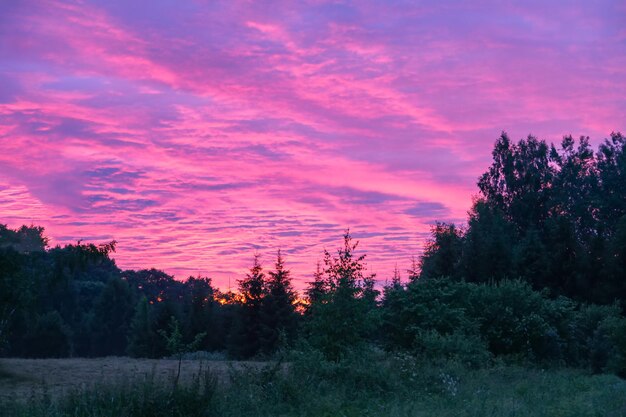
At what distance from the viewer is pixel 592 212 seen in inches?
2507

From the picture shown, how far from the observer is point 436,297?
3033cm

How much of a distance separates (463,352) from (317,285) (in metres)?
5.67

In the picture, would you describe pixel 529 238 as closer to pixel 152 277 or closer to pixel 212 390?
pixel 212 390

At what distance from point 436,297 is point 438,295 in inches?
5.3

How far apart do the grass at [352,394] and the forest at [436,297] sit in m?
0.96

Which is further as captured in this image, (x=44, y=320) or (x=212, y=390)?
(x=44, y=320)

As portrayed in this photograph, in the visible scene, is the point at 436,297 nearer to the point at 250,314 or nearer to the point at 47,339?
the point at 250,314

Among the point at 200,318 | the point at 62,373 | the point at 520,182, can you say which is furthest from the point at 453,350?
the point at 520,182

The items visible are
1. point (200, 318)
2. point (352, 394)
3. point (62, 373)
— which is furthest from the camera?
point (200, 318)

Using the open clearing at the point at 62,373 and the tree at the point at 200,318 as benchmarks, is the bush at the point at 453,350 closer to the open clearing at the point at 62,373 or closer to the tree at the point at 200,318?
the open clearing at the point at 62,373

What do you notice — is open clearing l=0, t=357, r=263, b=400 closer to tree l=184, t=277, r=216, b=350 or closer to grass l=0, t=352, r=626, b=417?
grass l=0, t=352, r=626, b=417

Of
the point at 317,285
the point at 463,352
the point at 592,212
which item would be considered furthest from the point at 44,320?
the point at 592,212

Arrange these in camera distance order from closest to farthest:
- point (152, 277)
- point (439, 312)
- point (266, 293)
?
point (439, 312)
point (266, 293)
point (152, 277)

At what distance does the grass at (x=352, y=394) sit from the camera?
12125 mm
